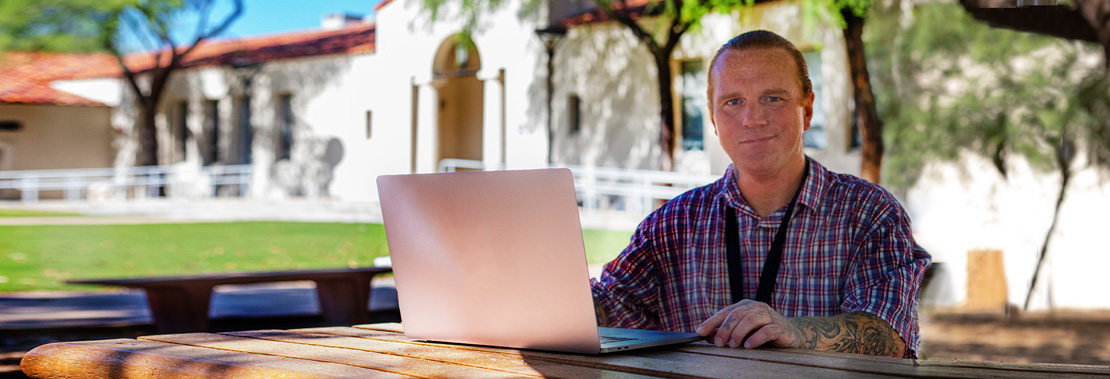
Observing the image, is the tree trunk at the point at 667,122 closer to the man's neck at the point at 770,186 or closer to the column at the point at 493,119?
the column at the point at 493,119

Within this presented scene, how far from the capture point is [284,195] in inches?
789

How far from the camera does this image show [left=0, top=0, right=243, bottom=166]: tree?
1834cm

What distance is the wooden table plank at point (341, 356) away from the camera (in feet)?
4.21

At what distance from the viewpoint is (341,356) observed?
4.74ft

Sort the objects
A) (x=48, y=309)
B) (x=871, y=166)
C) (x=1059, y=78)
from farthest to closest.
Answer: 1. (x=871, y=166)
2. (x=1059, y=78)
3. (x=48, y=309)

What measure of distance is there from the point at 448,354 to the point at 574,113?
14.0 metres

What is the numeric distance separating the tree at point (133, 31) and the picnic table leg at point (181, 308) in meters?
15.1

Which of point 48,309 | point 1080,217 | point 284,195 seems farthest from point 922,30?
point 284,195

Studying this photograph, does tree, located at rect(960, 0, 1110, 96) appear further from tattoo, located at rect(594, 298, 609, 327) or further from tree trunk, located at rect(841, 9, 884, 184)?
tree trunk, located at rect(841, 9, 884, 184)

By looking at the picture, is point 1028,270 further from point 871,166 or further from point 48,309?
point 48,309

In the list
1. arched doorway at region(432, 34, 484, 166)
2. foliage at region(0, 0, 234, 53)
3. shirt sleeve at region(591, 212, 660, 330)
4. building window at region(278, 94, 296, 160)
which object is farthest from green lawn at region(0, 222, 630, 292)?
shirt sleeve at region(591, 212, 660, 330)

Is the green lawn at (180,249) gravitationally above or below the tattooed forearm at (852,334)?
below

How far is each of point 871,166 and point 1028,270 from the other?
1704 mm

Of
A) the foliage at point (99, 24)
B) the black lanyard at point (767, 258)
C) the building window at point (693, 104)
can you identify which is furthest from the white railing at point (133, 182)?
the black lanyard at point (767, 258)
